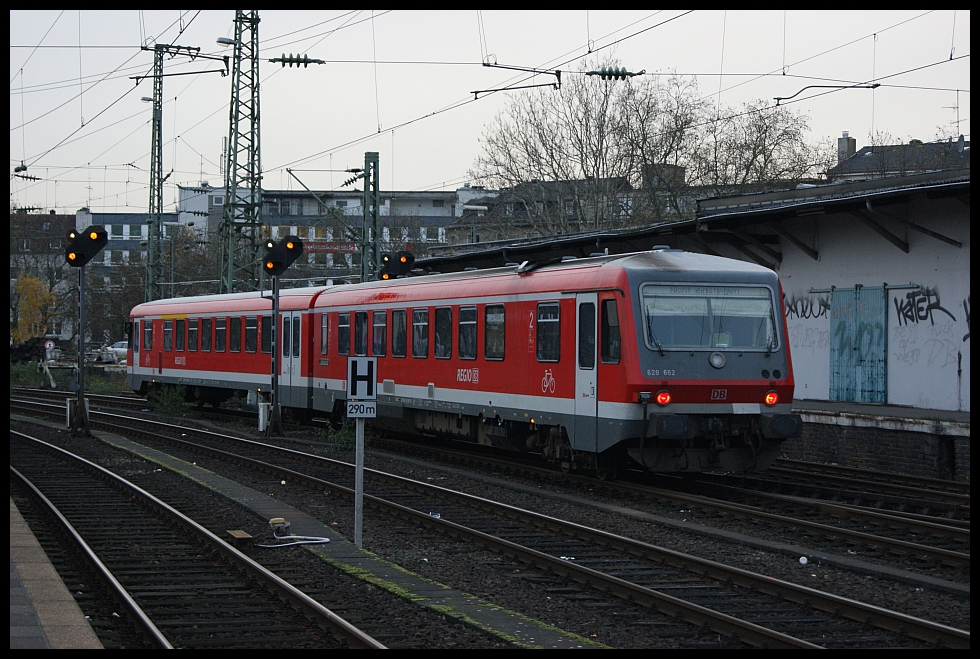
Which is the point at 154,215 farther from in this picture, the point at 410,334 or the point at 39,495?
the point at 39,495

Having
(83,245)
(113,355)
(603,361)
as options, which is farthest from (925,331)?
(113,355)

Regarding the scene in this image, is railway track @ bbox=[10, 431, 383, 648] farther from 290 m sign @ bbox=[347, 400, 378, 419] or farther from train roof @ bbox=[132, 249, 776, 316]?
train roof @ bbox=[132, 249, 776, 316]

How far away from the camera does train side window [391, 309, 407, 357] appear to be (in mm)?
20156

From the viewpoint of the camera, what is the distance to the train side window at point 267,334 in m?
26.1

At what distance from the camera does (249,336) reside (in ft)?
89.0

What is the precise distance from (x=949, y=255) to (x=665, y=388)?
26.2ft

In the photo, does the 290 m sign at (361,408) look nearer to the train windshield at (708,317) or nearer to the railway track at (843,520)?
the train windshield at (708,317)

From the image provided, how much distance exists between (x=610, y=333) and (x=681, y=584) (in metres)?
5.33

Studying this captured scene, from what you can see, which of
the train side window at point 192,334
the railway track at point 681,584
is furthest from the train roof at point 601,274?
the train side window at point 192,334

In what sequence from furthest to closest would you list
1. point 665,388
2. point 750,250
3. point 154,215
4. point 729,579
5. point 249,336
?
point 154,215 < point 249,336 < point 750,250 < point 665,388 < point 729,579

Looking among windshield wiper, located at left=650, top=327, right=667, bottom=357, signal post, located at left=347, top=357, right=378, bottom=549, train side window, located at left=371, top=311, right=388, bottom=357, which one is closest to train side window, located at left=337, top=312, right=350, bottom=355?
train side window, located at left=371, top=311, right=388, bottom=357

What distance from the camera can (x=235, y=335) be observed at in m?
27.9

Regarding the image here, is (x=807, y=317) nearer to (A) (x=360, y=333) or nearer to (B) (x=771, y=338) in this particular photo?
(B) (x=771, y=338)
